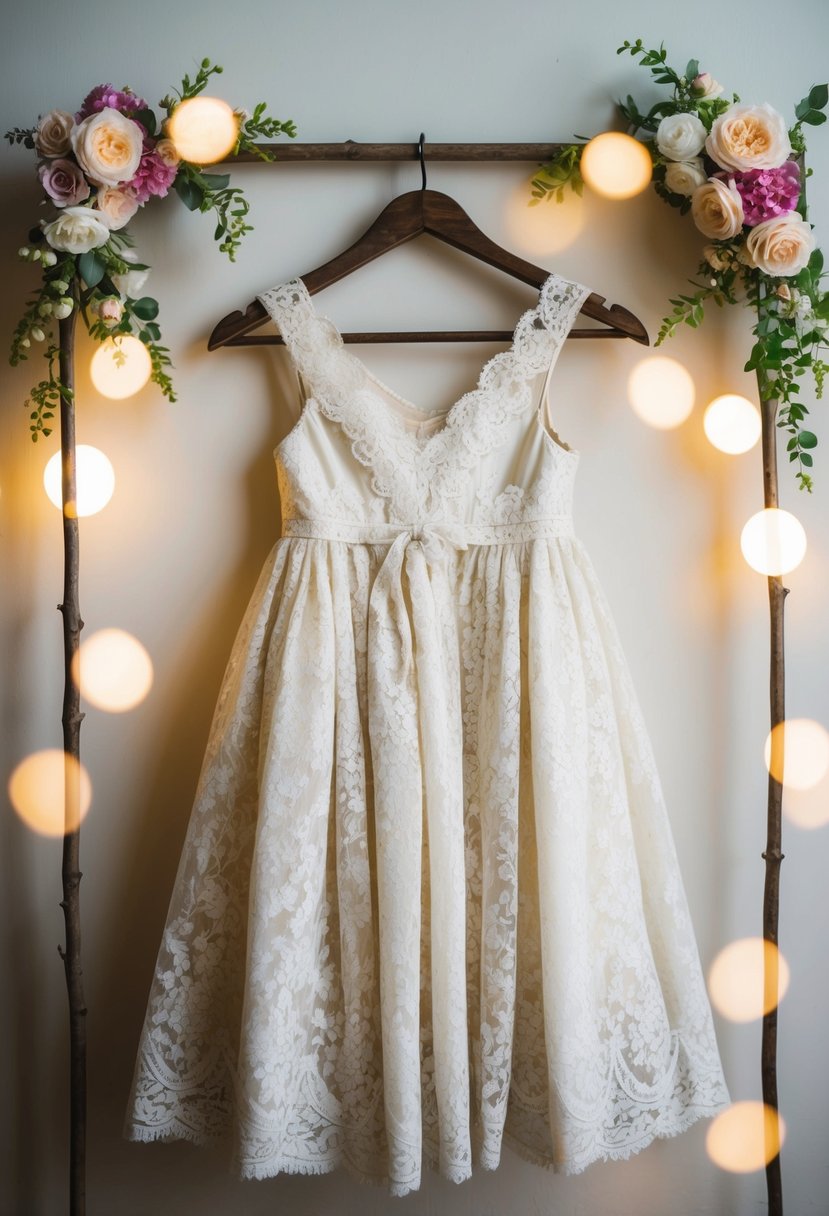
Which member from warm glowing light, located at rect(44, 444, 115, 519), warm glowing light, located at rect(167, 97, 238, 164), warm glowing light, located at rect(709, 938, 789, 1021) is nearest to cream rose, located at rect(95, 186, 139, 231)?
warm glowing light, located at rect(167, 97, 238, 164)

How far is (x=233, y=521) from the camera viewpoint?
142 centimetres

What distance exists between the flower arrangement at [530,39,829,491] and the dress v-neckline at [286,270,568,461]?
8.8 inches

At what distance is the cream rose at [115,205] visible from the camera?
4.11 ft

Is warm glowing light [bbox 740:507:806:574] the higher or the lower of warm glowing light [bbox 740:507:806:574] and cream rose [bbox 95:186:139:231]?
the lower

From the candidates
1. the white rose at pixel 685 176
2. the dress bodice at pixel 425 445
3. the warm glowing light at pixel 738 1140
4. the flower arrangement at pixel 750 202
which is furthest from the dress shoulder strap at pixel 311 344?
the warm glowing light at pixel 738 1140

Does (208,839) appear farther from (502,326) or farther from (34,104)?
(34,104)

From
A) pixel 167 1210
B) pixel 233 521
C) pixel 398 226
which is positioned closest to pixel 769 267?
pixel 398 226

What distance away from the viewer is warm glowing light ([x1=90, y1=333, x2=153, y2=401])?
1429 millimetres

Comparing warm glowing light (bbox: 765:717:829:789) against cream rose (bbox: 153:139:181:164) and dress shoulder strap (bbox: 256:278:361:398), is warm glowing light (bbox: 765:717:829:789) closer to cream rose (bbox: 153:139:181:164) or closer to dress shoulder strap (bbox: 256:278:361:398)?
dress shoulder strap (bbox: 256:278:361:398)

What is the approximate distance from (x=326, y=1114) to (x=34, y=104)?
5.46ft

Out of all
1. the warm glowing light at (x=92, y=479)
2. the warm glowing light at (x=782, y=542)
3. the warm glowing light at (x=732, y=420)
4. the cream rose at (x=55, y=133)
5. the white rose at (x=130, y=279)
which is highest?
the cream rose at (x=55, y=133)

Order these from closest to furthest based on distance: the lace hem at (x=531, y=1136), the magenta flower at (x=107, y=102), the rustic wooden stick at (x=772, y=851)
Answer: the lace hem at (x=531, y=1136), the magenta flower at (x=107, y=102), the rustic wooden stick at (x=772, y=851)

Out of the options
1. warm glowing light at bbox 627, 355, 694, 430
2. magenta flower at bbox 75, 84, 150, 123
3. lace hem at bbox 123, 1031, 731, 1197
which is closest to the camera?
lace hem at bbox 123, 1031, 731, 1197

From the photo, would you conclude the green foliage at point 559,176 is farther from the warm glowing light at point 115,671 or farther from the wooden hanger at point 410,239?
the warm glowing light at point 115,671
